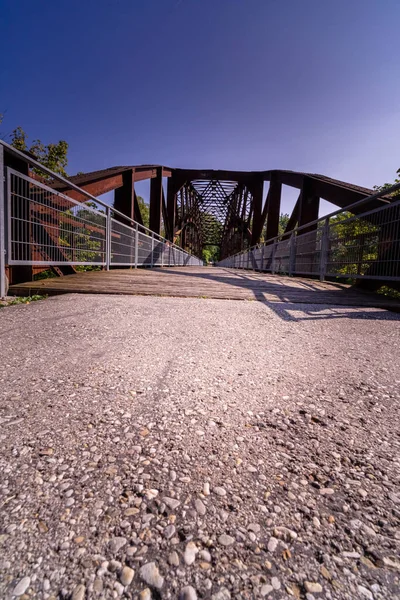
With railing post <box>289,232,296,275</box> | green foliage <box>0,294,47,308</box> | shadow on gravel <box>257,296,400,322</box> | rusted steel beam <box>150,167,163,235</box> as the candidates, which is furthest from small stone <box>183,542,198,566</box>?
rusted steel beam <box>150,167,163,235</box>

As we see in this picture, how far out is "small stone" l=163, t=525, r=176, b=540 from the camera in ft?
1.66

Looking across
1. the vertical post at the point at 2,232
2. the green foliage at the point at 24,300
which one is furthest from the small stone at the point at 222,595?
the vertical post at the point at 2,232

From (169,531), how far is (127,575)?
96 mm

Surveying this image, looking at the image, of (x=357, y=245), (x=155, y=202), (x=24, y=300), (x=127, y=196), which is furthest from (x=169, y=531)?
(x=155, y=202)

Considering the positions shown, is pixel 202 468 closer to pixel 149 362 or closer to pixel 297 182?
pixel 149 362

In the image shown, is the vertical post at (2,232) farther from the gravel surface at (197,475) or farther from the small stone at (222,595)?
the small stone at (222,595)

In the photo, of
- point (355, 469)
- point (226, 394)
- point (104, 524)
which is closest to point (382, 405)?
point (355, 469)

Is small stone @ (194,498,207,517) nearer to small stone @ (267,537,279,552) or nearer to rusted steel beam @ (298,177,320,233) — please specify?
small stone @ (267,537,279,552)

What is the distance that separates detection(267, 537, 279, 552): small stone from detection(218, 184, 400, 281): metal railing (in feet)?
11.8

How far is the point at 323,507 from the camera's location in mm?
582

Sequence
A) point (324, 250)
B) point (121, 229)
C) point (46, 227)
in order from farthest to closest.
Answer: point (121, 229)
point (324, 250)
point (46, 227)

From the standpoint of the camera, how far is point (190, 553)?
18.8 inches

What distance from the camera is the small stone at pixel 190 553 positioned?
466 mm

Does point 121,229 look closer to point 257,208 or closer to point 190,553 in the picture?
point 190,553
